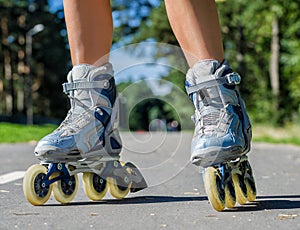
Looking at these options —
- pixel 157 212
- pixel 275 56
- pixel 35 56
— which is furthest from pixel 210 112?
pixel 35 56

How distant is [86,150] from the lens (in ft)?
8.32

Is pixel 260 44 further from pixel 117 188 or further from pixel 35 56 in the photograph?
pixel 117 188

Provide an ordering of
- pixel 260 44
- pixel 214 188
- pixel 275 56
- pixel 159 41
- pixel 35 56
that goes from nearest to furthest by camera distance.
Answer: pixel 214 188, pixel 275 56, pixel 260 44, pixel 159 41, pixel 35 56

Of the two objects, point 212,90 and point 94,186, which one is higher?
point 212,90

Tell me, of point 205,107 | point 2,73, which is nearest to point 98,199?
point 205,107

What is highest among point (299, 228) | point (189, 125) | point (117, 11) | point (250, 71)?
point (117, 11)

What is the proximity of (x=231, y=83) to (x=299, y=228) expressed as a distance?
2.35ft

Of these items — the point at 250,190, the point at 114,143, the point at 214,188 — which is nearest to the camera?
the point at 214,188

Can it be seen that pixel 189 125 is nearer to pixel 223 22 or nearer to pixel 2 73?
pixel 223 22

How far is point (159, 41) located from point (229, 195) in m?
34.8

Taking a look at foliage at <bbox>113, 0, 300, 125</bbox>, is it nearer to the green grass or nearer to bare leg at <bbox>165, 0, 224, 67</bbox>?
the green grass

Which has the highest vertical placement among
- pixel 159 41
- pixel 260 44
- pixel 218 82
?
pixel 159 41

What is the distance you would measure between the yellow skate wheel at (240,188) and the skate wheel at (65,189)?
2.15 ft

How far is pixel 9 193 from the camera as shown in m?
2.91
